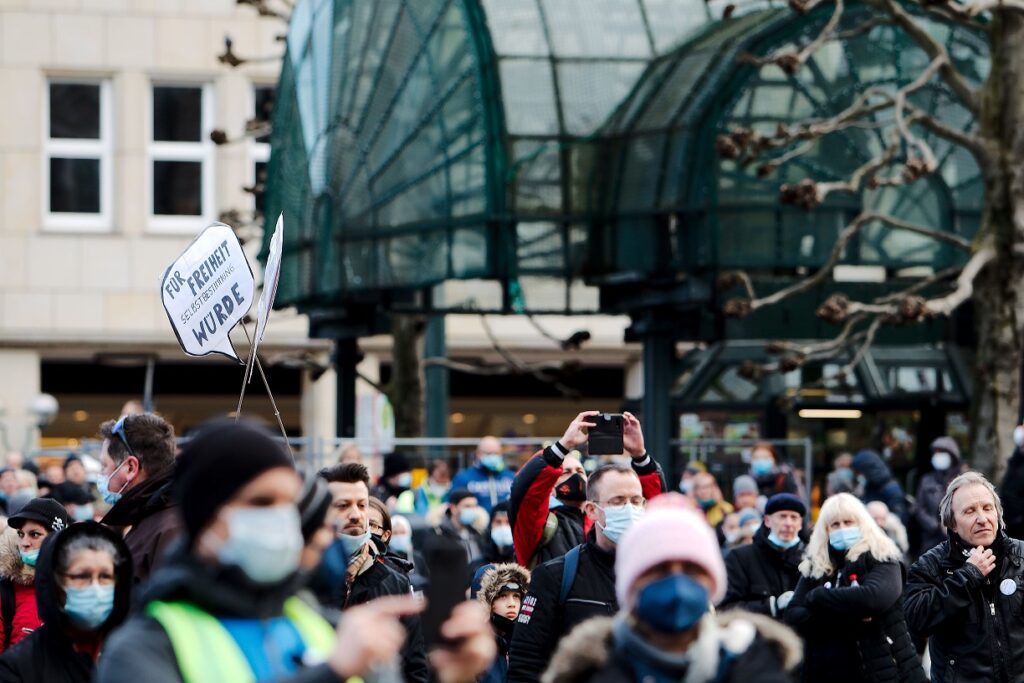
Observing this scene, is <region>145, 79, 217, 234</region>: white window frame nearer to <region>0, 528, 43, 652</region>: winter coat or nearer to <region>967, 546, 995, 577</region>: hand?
<region>0, 528, 43, 652</region>: winter coat

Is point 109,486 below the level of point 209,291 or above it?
below

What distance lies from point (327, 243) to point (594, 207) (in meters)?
2.99

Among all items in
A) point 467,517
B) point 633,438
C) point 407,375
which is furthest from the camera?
point 407,375

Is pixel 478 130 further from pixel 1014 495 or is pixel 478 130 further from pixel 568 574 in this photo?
pixel 568 574

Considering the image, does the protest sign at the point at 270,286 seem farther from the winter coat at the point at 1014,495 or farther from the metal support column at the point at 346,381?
the metal support column at the point at 346,381

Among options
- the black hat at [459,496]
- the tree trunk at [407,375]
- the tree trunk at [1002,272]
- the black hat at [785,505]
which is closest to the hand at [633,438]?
the black hat at [785,505]

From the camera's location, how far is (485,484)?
1678cm

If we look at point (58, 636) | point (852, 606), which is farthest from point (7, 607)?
point (852, 606)

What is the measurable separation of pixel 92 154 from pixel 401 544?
2284 centimetres

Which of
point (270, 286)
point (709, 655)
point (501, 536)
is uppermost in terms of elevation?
point (270, 286)

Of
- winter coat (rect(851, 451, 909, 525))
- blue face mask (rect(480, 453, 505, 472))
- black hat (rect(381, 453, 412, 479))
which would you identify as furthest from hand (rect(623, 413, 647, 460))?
black hat (rect(381, 453, 412, 479))

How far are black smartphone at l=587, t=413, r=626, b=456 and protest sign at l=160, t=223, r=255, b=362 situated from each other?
1411 millimetres

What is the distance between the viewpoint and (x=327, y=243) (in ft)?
67.7

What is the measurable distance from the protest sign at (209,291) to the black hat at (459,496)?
6.43m
